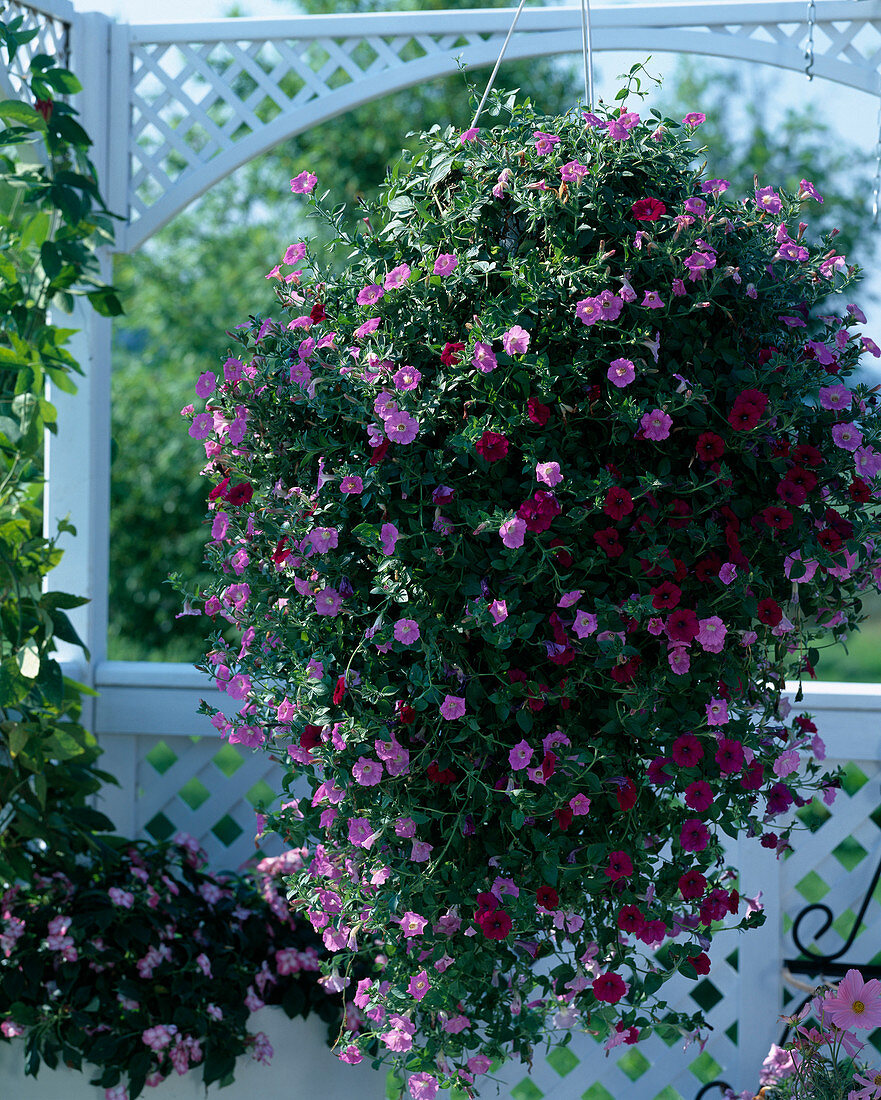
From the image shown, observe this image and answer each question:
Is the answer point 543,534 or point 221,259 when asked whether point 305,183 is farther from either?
point 221,259

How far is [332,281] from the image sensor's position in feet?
4.05

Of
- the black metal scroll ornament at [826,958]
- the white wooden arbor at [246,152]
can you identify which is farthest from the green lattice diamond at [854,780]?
the black metal scroll ornament at [826,958]

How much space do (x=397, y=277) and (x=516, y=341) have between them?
0.17m

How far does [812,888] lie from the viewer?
2111mm

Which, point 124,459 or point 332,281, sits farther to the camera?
point 124,459

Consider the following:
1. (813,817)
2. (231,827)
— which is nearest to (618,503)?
(813,817)

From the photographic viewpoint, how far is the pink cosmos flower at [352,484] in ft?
3.54

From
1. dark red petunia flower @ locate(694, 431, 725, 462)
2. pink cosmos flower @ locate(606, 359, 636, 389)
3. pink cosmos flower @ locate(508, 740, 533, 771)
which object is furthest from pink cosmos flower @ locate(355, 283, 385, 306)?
pink cosmos flower @ locate(508, 740, 533, 771)

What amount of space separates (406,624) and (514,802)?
0.20 m

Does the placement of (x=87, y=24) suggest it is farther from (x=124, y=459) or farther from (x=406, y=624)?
(x=124, y=459)

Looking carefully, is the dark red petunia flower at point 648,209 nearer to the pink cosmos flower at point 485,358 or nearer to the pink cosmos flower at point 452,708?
the pink cosmos flower at point 485,358

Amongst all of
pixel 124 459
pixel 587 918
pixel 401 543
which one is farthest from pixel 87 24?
pixel 124 459

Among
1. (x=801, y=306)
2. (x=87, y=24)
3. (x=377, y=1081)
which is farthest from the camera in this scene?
(x=87, y=24)

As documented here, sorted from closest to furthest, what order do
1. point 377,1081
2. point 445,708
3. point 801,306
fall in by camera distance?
point 445,708 < point 801,306 < point 377,1081
